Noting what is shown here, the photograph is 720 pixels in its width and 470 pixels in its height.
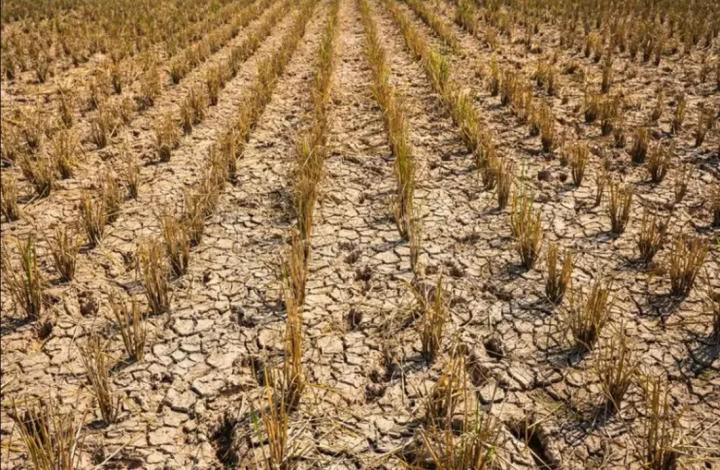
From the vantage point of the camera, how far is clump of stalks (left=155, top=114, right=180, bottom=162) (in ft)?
15.9

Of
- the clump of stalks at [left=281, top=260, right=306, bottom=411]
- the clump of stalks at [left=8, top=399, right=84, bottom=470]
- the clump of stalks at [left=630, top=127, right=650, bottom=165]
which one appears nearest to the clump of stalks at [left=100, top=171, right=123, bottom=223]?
the clump of stalks at [left=8, top=399, right=84, bottom=470]

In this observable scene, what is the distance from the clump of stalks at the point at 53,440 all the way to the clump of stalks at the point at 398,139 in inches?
89.1

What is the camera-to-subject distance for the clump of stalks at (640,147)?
14.5 ft

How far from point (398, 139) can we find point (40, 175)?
3.10 metres

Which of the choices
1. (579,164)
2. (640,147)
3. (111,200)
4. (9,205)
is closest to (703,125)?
(640,147)

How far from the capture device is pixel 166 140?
5004 millimetres

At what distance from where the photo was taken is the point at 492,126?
17.7ft

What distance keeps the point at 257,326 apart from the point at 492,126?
3.66 metres

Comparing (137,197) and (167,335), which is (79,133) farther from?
(167,335)

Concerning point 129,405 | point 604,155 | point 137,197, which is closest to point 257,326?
point 129,405

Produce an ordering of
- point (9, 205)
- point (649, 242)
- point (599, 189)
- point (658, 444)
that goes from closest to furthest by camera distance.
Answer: point (658, 444)
point (649, 242)
point (599, 189)
point (9, 205)

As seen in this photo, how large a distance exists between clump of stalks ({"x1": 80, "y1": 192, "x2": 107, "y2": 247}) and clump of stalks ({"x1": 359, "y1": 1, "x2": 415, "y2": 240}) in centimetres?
217

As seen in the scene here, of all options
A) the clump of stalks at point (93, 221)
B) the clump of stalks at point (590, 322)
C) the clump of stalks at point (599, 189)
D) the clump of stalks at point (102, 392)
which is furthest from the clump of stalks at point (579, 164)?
the clump of stalks at point (93, 221)

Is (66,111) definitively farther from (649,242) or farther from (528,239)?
(649,242)
